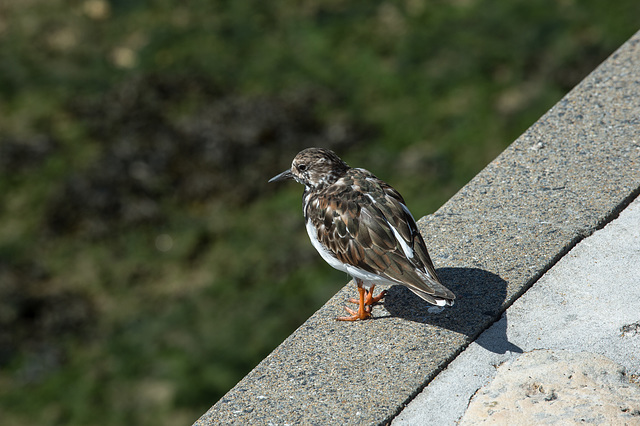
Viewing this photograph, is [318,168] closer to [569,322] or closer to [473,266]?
[473,266]

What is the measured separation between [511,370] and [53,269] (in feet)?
17.9

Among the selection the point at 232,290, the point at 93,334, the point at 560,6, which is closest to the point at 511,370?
the point at 232,290

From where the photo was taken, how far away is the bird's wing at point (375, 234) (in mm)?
3588

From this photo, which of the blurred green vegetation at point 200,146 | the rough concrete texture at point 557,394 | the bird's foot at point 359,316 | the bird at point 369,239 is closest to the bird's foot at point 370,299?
the bird at point 369,239

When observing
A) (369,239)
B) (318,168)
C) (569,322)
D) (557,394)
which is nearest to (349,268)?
(369,239)

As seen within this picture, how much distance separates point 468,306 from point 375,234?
1.77ft

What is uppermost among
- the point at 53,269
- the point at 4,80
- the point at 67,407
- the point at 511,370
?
the point at 4,80

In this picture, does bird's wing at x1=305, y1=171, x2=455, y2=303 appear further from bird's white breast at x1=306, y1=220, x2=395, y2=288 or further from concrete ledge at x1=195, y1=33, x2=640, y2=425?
concrete ledge at x1=195, y1=33, x2=640, y2=425

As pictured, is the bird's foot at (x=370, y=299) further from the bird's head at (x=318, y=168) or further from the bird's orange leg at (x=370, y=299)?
the bird's head at (x=318, y=168)

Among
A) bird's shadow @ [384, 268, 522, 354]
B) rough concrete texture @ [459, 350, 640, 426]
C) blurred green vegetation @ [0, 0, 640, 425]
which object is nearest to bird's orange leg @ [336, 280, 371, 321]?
bird's shadow @ [384, 268, 522, 354]

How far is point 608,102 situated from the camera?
4.69 meters

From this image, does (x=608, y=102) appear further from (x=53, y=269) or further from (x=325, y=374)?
(x=53, y=269)

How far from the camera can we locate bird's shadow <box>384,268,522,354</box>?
3416 millimetres

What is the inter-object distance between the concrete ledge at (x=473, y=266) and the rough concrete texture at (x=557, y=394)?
0.65 ft
